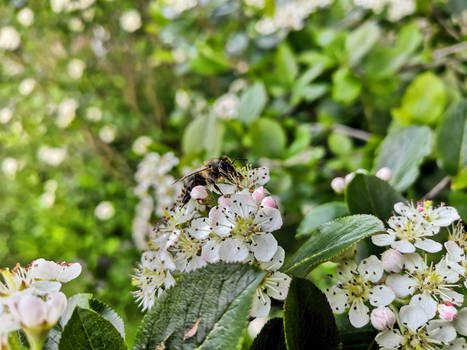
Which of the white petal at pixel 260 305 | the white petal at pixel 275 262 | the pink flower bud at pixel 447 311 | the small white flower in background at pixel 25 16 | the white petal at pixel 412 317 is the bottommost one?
the pink flower bud at pixel 447 311

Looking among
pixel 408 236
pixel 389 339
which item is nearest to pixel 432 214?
pixel 408 236

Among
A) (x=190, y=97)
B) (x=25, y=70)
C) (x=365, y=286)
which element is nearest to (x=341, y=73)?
(x=365, y=286)

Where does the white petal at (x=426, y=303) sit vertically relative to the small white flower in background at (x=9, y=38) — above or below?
below

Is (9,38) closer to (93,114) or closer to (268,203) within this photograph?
(93,114)

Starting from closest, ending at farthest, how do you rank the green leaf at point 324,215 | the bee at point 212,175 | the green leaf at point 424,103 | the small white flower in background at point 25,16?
the bee at point 212,175 → the green leaf at point 324,215 → the green leaf at point 424,103 → the small white flower in background at point 25,16

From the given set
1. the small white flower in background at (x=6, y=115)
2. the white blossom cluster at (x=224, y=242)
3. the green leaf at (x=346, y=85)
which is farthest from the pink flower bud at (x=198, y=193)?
the small white flower in background at (x=6, y=115)

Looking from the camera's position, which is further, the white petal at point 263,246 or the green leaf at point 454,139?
the green leaf at point 454,139

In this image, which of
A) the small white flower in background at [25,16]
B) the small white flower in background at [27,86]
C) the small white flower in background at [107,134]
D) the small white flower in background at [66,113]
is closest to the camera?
the small white flower in background at [25,16]

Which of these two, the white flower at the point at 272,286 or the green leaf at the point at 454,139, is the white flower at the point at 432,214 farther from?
the green leaf at the point at 454,139
